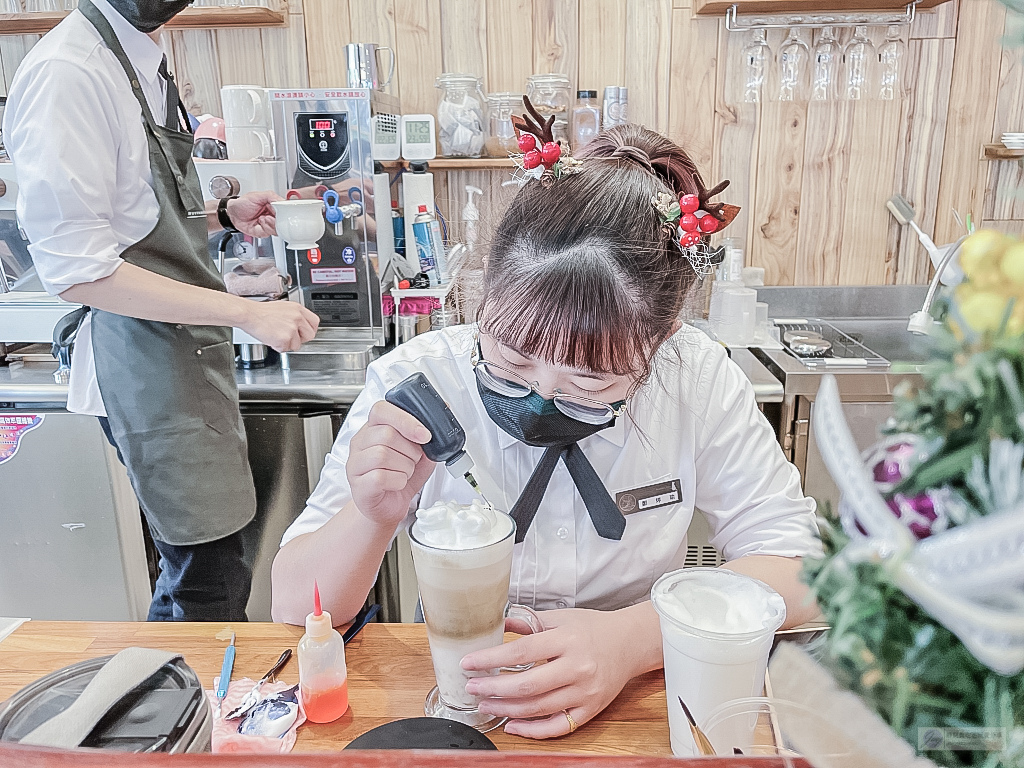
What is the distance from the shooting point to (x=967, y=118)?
2662mm

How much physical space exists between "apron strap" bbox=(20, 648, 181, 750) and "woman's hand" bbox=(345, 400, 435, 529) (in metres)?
0.37

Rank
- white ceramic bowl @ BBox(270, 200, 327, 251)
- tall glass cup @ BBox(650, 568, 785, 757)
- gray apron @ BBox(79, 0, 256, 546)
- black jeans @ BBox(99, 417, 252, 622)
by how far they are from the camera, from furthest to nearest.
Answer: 1. white ceramic bowl @ BBox(270, 200, 327, 251)
2. black jeans @ BBox(99, 417, 252, 622)
3. gray apron @ BBox(79, 0, 256, 546)
4. tall glass cup @ BBox(650, 568, 785, 757)

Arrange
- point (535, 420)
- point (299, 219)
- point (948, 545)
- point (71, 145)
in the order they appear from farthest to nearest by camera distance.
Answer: point (299, 219), point (71, 145), point (535, 420), point (948, 545)

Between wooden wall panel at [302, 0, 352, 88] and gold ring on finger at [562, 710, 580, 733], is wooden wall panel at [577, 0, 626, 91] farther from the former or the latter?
gold ring on finger at [562, 710, 580, 733]

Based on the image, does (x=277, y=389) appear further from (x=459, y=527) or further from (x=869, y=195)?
(x=869, y=195)

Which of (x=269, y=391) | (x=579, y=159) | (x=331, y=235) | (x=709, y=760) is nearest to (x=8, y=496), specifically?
(x=269, y=391)

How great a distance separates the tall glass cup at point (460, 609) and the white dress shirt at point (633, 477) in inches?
13.6

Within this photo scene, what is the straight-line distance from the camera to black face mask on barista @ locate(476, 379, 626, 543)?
110 centimetres

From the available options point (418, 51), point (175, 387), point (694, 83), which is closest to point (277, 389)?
point (175, 387)

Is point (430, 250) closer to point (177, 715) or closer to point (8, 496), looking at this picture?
point (8, 496)

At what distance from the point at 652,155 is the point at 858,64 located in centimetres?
186

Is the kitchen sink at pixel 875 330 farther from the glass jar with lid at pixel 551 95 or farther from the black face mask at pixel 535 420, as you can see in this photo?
the black face mask at pixel 535 420

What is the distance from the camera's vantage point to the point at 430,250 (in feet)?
8.29

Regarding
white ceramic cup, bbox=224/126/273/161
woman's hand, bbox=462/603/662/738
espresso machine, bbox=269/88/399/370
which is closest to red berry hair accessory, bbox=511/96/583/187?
woman's hand, bbox=462/603/662/738
